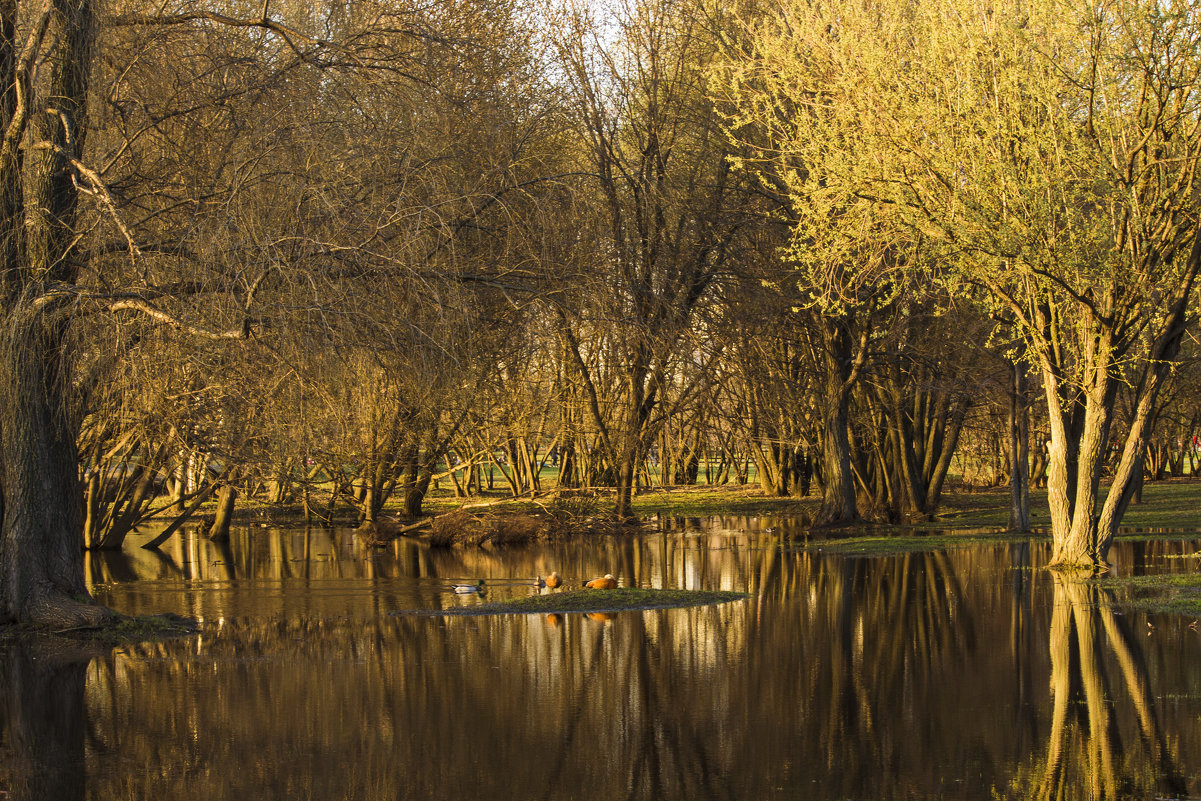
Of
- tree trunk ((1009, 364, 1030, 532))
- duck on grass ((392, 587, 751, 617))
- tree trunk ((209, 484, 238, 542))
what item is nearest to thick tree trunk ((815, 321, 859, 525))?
tree trunk ((1009, 364, 1030, 532))

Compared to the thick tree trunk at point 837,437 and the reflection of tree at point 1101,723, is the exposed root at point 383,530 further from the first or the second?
the reflection of tree at point 1101,723

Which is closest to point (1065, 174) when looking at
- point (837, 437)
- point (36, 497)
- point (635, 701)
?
point (635, 701)

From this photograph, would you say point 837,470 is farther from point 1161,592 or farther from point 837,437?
point 1161,592

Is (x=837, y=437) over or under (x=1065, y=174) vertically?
under

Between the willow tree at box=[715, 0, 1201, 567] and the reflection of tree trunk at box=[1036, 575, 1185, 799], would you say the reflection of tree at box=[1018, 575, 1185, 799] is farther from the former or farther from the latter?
the willow tree at box=[715, 0, 1201, 567]

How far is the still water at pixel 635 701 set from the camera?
7469 mm

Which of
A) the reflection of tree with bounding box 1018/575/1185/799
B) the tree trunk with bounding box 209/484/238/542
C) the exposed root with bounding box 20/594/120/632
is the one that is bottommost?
the reflection of tree with bounding box 1018/575/1185/799

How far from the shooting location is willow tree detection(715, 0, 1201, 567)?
611 inches

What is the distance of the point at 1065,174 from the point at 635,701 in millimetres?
10121

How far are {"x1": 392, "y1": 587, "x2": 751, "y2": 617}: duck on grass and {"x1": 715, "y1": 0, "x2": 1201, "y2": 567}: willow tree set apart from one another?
5513 mm

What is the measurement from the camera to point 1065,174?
52.9ft

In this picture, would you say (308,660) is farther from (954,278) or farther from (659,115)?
(659,115)

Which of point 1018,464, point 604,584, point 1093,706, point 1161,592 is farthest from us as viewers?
point 1018,464

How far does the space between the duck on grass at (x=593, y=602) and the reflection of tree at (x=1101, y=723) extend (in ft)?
13.8
